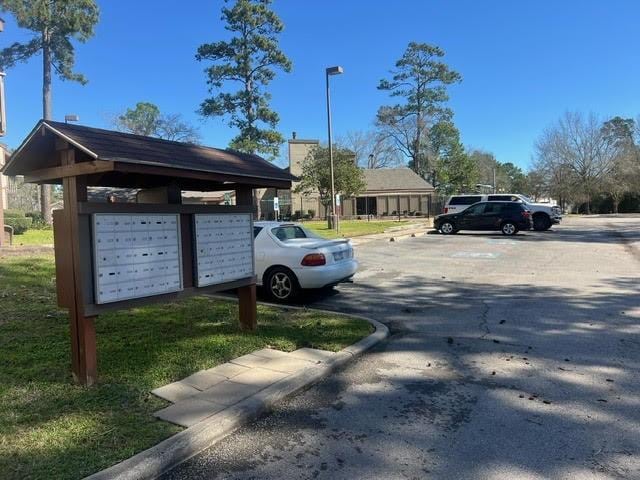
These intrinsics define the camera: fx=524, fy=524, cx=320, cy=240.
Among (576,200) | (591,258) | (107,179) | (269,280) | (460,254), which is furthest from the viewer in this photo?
(576,200)

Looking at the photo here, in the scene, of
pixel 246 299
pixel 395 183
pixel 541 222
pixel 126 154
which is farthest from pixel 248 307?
pixel 395 183

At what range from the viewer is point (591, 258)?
14891 millimetres

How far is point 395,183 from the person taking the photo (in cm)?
5309

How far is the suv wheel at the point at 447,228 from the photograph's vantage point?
25677mm

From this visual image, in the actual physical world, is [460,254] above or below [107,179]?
below

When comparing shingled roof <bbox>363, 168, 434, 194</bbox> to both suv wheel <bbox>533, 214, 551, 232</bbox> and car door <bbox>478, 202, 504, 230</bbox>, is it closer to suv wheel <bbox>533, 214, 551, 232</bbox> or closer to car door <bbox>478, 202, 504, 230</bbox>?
suv wheel <bbox>533, 214, 551, 232</bbox>

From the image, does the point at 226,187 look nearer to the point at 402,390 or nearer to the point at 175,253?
the point at 175,253

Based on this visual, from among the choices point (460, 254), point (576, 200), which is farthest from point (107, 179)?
point (576, 200)

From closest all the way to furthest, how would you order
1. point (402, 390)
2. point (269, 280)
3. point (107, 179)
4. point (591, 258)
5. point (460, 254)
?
point (402, 390), point (107, 179), point (269, 280), point (591, 258), point (460, 254)

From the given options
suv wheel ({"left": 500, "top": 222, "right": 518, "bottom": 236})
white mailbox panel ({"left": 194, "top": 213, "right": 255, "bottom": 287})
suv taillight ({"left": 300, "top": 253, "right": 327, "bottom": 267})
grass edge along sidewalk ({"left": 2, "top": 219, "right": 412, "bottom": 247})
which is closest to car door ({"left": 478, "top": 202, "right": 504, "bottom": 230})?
suv wheel ({"left": 500, "top": 222, "right": 518, "bottom": 236})

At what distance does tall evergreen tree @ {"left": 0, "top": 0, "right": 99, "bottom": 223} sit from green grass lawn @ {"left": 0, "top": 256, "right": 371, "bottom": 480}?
27735 millimetres

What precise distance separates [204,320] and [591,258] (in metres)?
12.0

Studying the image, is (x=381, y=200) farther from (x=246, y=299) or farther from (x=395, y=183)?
(x=246, y=299)

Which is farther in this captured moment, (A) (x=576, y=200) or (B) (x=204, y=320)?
(A) (x=576, y=200)
